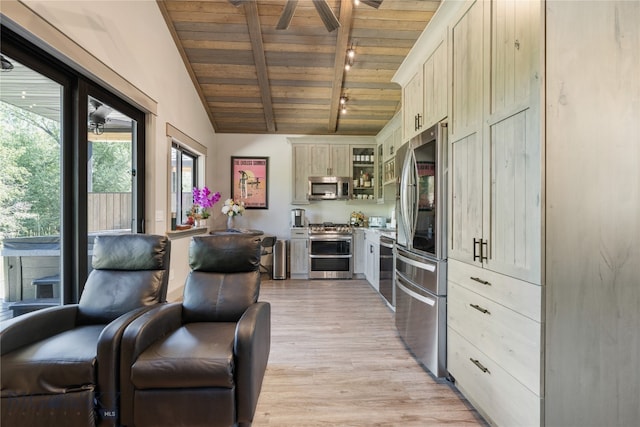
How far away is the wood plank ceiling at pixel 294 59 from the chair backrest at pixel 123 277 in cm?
274

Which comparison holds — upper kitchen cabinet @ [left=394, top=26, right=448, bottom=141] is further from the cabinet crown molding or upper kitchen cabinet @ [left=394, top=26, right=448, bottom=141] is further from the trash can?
the trash can

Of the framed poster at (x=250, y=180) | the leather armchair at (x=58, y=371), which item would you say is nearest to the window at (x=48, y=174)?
Result: the leather armchair at (x=58, y=371)

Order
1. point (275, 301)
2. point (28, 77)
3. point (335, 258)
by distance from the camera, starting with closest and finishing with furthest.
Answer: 1. point (28, 77)
2. point (275, 301)
3. point (335, 258)

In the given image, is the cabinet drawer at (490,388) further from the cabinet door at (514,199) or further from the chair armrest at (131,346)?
the chair armrest at (131,346)

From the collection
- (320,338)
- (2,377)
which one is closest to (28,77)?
(2,377)

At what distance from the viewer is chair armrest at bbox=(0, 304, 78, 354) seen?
5.04 ft

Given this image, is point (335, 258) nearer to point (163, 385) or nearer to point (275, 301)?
point (275, 301)

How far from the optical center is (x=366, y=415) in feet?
5.91

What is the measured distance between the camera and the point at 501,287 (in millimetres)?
1548

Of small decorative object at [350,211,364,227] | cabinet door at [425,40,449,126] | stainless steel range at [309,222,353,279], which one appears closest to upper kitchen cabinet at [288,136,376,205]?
small decorative object at [350,211,364,227]

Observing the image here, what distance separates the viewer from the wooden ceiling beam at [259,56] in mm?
3431

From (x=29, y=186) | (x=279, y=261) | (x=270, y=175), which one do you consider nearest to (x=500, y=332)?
(x=29, y=186)

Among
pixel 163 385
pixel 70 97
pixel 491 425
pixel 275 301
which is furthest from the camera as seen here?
pixel 275 301

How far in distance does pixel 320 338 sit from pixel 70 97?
298 centimetres
